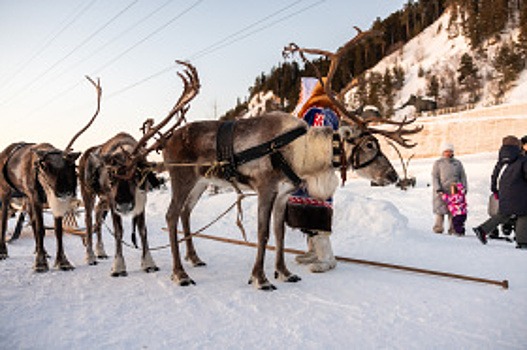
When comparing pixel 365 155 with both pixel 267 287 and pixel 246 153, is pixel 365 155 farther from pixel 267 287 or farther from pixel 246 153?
pixel 267 287

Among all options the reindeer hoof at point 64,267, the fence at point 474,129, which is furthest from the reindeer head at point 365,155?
the fence at point 474,129

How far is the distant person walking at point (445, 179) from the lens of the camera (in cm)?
880

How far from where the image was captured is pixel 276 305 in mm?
3621

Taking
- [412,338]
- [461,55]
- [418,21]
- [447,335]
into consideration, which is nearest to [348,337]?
[412,338]

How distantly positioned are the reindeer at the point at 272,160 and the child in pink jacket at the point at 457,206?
475cm

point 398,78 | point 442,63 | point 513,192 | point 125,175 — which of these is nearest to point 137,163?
point 125,175

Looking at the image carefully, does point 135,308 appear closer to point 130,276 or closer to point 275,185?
point 130,276

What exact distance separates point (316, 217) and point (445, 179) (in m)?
5.20

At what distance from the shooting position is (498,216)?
22.3 feet

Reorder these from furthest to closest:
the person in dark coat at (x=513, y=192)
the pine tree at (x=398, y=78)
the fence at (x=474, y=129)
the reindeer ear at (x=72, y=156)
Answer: the pine tree at (x=398, y=78)
the fence at (x=474, y=129)
the person in dark coat at (x=513, y=192)
the reindeer ear at (x=72, y=156)

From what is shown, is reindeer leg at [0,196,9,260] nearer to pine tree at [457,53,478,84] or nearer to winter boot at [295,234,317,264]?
winter boot at [295,234,317,264]

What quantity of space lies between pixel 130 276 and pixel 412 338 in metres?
3.33

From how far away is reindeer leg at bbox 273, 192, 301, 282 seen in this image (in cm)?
449

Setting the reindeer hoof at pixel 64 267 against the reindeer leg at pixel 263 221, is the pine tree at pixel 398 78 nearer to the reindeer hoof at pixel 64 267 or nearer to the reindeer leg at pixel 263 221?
the reindeer leg at pixel 263 221
